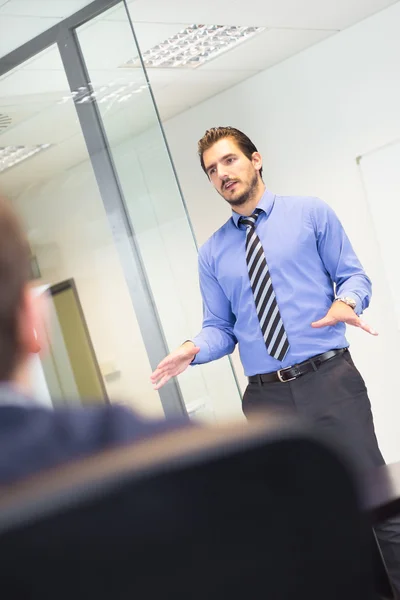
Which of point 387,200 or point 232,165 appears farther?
point 387,200

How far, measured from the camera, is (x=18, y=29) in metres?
3.52

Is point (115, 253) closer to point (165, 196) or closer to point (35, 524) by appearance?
point (165, 196)

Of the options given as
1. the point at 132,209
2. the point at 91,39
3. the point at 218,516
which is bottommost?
the point at 218,516

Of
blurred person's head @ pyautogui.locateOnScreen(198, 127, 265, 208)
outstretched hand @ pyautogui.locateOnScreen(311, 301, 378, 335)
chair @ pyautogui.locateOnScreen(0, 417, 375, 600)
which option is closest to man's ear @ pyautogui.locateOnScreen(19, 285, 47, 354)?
chair @ pyautogui.locateOnScreen(0, 417, 375, 600)

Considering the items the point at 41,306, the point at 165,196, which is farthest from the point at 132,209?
the point at 41,306

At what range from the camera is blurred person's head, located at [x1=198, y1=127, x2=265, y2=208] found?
119 inches

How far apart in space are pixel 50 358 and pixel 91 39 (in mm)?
1265

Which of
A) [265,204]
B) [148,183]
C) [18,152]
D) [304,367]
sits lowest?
[304,367]

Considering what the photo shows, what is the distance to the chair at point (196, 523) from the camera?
1.40ft

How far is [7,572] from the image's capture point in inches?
16.8

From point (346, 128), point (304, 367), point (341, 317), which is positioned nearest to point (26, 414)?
point (341, 317)

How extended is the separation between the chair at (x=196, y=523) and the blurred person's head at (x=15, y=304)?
0.31 feet

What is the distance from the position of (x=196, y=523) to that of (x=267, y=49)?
15.9ft

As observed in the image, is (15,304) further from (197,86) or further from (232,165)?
(197,86)
